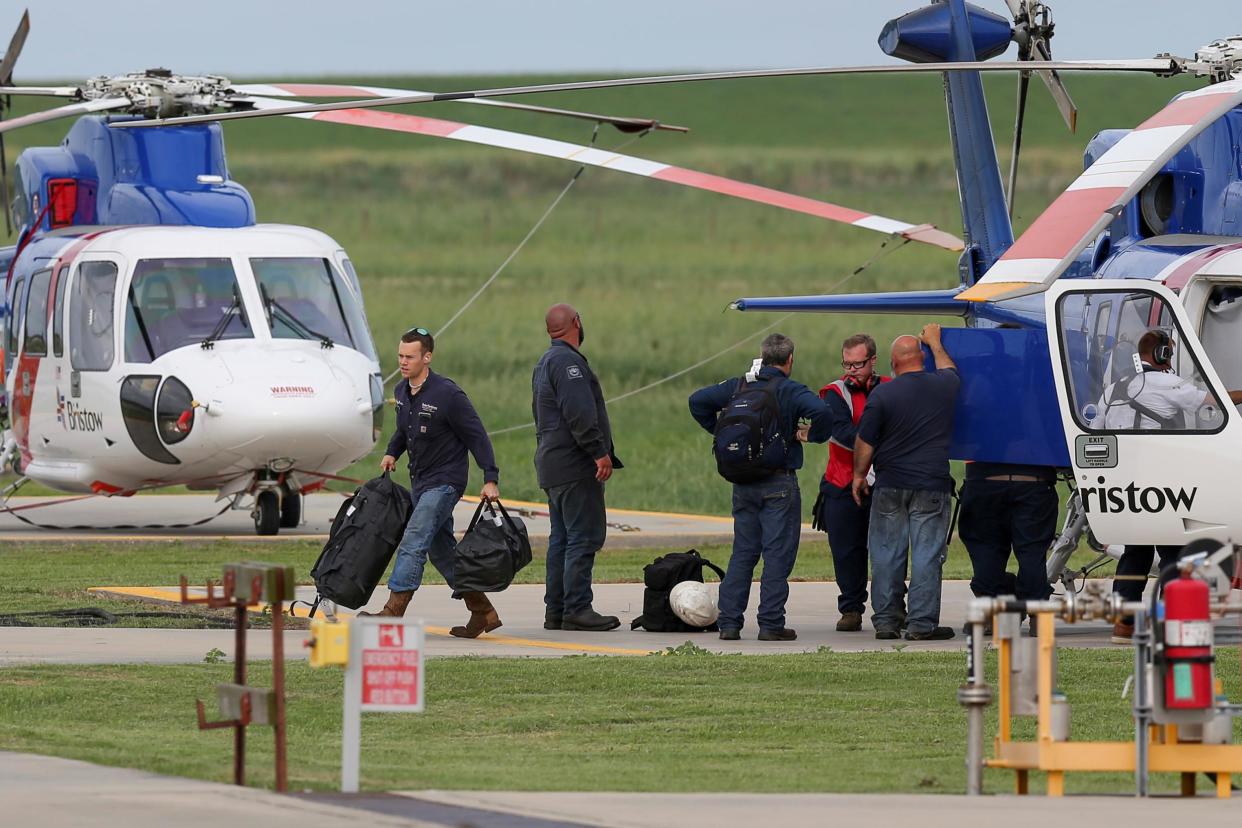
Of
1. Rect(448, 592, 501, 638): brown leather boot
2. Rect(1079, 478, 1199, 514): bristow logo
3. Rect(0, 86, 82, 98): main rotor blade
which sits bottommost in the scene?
Rect(448, 592, 501, 638): brown leather boot

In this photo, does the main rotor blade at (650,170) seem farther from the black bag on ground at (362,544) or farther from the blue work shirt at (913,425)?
the black bag on ground at (362,544)

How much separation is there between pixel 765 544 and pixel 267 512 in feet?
25.4

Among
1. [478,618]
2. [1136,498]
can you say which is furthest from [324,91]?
[1136,498]

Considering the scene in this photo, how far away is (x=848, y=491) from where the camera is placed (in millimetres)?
13711

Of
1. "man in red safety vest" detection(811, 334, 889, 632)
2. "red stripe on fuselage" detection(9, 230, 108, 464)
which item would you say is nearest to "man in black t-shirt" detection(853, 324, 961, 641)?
"man in red safety vest" detection(811, 334, 889, 632)

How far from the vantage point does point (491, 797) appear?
7.48 metres

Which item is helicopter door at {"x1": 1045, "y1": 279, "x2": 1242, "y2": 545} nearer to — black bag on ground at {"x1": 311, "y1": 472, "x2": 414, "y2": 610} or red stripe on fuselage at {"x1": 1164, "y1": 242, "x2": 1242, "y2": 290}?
red stripe on fuselage at {"x1": 1164, "y1": 242, "x2": 1242, "y2": 290}

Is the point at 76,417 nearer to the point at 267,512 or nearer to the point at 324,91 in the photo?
the point at 267,512

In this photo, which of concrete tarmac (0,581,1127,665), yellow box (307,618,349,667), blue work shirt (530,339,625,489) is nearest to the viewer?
yellow box (307,618,349,667)

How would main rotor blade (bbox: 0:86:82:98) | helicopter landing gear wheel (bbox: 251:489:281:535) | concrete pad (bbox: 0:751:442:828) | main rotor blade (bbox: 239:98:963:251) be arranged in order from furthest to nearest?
helicopter landing gear wheel (bbox: 251:489:281:535) → main rotor blade (bbox: 0:86:82:98) → main rotor blade (bbox: 239:98:963:251) → concrete pad (bbox: 0:751:442:828)

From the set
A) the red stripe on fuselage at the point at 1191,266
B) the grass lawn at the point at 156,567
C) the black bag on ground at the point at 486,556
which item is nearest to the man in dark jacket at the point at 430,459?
the black bag on ground at the point at 486,556

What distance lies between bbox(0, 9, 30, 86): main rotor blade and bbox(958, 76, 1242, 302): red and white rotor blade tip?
13.3m

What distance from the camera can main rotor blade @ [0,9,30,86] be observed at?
71.1 feet

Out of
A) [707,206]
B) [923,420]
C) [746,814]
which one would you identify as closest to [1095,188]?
[923,420]
